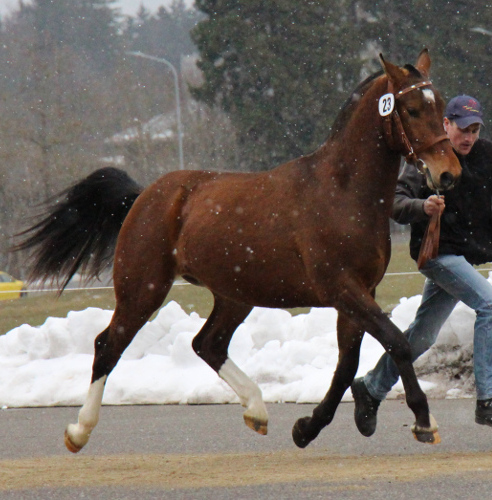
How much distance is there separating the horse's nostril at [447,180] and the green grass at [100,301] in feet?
32.3

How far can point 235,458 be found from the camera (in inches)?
220

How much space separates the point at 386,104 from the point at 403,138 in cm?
21

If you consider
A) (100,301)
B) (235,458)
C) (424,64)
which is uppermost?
(424,64)

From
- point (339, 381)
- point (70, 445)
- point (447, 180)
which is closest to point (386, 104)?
point (447, 180)

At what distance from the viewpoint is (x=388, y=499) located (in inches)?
169

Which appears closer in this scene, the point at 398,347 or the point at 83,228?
the point at 398,347

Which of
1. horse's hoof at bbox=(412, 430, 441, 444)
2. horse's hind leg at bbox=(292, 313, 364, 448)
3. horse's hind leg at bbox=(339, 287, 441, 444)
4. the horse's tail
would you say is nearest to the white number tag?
horse's hind leg at bbox=(339, 287, 441, 444)

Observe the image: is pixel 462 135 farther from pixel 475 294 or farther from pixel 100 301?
pixel 100 301

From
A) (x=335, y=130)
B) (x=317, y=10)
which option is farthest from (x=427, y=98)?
(x=317, y=10)

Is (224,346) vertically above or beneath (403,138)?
beneath

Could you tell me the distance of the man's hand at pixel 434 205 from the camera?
17.4ft

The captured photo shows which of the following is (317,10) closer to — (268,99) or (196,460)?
(268,99)

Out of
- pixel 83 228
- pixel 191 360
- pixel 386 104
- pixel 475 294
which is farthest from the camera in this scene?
pixel 191 360

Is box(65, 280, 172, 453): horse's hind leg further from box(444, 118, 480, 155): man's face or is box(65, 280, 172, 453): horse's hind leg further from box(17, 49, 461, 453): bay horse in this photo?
box(444, 118, 480, 155): man's face
